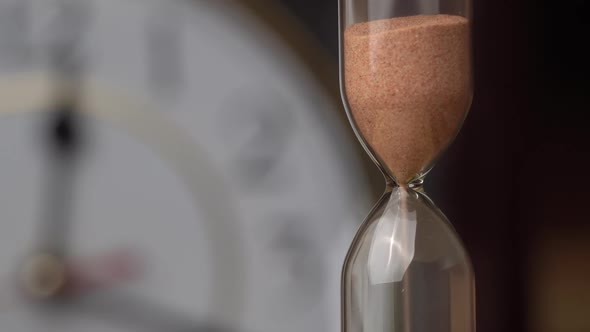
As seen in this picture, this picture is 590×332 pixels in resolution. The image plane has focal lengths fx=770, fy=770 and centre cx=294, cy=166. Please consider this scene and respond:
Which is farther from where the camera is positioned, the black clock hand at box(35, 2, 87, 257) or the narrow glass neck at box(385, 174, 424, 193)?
the black clock hand at box(35, 2, 87, 257)

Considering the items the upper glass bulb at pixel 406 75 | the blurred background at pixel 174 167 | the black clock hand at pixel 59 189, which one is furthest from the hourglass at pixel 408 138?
the black clock hand at pixel 59 189

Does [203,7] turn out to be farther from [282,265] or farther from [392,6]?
[392,6]

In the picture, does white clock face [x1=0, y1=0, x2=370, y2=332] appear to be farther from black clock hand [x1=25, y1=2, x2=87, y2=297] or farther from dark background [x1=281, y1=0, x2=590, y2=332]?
dark background [x1=281, y1=0, x2=590, y2=332]

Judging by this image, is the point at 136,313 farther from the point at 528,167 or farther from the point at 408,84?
the point at 408,84

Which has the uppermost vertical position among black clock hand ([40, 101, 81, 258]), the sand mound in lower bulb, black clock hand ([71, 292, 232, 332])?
the sand mound in lower bulb

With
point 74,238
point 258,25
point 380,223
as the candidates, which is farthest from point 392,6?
point 74,238

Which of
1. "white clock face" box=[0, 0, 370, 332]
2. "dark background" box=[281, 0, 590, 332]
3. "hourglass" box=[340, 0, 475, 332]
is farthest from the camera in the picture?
"white clock face" box=[0, 0, 370, 332]

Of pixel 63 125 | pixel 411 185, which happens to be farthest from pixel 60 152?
pixel 411 185

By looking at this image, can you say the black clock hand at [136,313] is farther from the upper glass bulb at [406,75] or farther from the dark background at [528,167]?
the upper glass bulb at [406,75]

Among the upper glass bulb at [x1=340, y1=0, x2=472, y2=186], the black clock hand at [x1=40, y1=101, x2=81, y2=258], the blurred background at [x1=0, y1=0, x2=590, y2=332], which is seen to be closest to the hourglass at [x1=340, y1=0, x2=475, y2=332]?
the upper glass bulb at [x1=340, y1=0, x2=472, y2=186]
